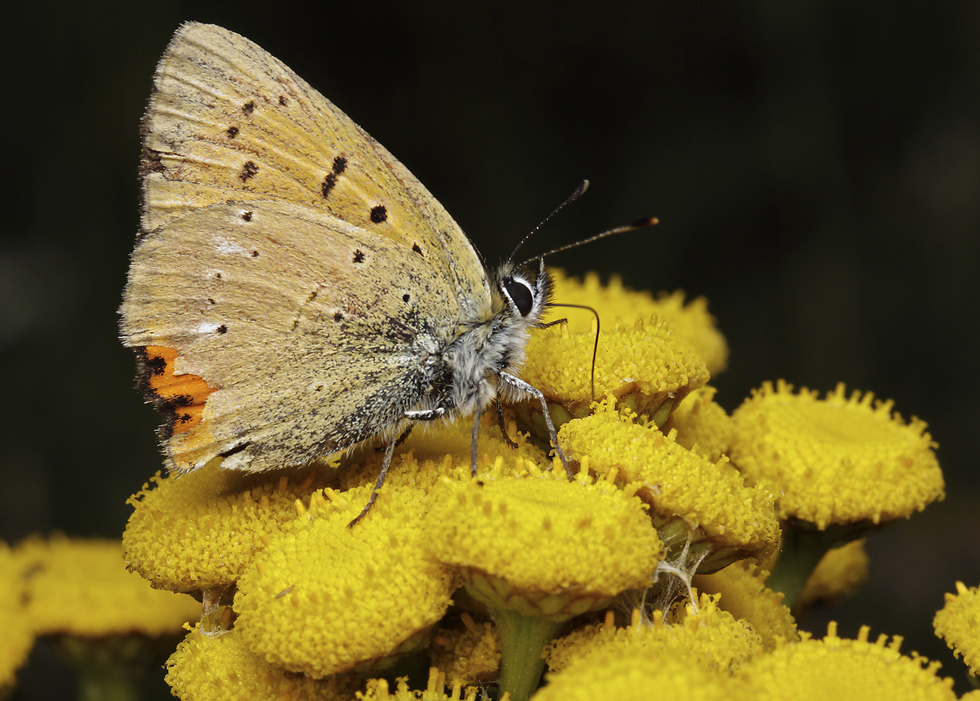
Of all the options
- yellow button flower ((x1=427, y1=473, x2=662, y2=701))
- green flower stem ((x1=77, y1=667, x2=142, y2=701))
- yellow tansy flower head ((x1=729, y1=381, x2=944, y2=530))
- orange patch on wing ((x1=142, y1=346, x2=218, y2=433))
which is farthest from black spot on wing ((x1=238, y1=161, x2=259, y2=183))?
green flower stem ((x1=77, y1=667, x2=142, y2=701))

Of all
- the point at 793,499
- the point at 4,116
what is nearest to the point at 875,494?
the point at 793,499

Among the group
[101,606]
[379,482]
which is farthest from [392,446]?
[101,606]

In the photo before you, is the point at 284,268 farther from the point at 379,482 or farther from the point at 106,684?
the point at 106,684

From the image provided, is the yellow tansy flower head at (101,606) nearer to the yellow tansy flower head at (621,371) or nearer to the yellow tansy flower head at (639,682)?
the yellow tansy flower head at (621,371)

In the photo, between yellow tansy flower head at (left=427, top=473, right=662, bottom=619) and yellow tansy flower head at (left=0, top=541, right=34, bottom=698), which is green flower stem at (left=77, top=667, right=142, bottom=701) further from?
yellow tansy flower head at (left=427, top=473, right=662, bottom=619)

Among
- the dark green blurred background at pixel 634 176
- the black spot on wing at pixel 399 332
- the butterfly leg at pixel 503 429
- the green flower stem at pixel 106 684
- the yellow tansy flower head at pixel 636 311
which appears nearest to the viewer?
the butterfly leg at pixel 503 429

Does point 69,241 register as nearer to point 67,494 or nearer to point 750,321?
point 67,494

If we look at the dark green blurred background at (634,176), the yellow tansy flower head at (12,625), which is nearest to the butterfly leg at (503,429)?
the yellow tansy flower head at (12,625)
